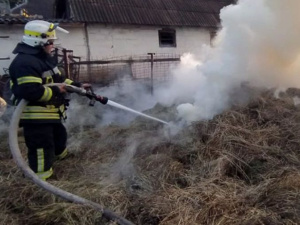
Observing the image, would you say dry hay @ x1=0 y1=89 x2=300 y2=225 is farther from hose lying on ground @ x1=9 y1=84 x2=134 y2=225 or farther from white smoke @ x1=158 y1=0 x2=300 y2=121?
white smoke @ x1=158 y1=0 x2=300 y2=121

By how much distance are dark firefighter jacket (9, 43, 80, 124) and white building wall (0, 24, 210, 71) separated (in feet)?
30.7

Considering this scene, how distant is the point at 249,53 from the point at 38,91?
11.8ft

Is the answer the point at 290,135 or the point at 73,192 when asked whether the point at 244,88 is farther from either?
the point at 73,192

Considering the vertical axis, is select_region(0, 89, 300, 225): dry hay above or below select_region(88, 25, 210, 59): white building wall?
below

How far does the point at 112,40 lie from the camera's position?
1406 cm

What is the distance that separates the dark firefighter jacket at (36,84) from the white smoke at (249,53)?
205 centimetres

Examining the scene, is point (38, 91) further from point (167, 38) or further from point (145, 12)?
point (167, 38)

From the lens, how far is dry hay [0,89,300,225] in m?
2.89

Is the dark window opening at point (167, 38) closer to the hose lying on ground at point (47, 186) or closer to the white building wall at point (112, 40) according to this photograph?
the white building wall at point (112, 40)

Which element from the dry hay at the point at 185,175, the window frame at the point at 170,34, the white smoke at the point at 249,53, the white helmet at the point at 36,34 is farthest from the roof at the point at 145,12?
the white helmet at the point at 36,34

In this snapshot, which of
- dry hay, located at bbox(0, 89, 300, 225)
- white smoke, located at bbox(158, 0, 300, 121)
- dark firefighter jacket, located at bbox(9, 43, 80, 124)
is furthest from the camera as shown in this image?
white smoke, located at bbox(158, 0, 300, 121)

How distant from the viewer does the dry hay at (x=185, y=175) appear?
289 centimetres

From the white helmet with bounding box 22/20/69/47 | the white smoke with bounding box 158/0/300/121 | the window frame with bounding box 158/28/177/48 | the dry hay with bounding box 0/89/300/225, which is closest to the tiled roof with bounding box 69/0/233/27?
the window frame with bounding box 158/28/177/48

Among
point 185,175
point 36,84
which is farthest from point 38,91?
point 185,175
